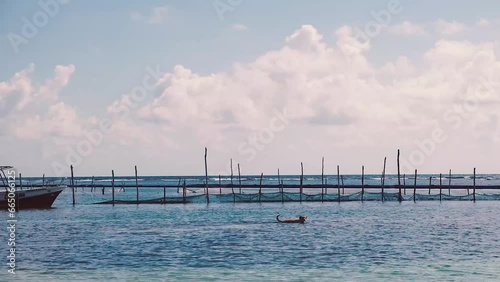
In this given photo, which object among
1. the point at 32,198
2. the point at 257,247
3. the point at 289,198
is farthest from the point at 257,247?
the point at 289,198

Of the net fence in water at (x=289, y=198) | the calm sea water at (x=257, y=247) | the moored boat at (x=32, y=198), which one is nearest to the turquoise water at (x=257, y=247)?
the calm sea water at (x=257, y=247)

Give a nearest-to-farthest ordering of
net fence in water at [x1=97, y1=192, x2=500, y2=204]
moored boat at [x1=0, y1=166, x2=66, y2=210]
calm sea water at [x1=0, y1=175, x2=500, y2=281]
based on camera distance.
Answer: calm sea water at [x1=0, y1=175, x2=500, y2=281] < moored boat at [x1=0, y1=166, x2=66, y2=210] < net fence in water at [x1=97, y1=192, x2=500, y2=204]

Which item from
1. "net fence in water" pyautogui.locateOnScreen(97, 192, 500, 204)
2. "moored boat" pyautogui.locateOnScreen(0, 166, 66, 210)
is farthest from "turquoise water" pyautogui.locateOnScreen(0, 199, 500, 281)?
"net fence in water" pyautogui.locateOnScreen(97, 192, 500, 204)

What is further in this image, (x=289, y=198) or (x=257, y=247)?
(x=289, y=198)

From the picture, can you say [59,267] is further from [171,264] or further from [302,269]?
[302,269]

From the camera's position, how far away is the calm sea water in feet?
100

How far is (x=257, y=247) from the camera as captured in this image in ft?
132

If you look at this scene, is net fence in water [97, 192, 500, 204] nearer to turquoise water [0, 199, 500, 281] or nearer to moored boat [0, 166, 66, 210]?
moored boat [0, 166, 66, 210]

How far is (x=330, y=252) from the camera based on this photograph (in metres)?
37.8

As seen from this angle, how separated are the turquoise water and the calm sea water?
5 cm

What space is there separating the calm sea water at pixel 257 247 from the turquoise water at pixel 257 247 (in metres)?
0.05

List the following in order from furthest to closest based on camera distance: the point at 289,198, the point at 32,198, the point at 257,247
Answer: the point at 289,198 < the point at 32,198 < the point at 257,247

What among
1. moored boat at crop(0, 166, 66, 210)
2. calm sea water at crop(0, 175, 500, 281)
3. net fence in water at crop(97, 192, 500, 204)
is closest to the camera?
calm sea water at crop(0, 175, 500, 281)

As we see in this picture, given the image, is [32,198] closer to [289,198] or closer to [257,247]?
[289,198]
